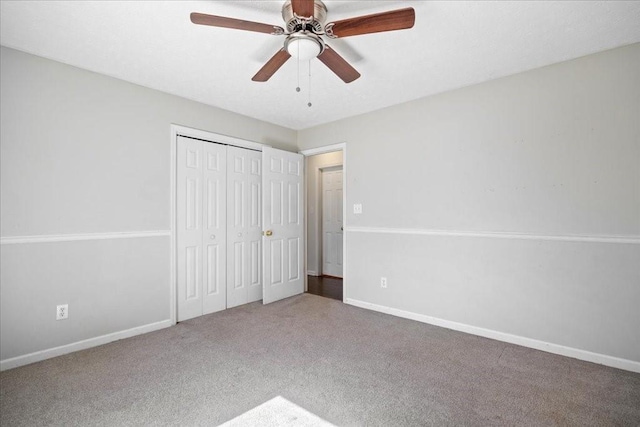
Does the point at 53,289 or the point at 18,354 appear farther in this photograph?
the point at 53,289

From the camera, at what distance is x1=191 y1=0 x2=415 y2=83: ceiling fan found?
164 centimetres

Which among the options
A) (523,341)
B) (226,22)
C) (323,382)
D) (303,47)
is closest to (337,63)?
(303,47)

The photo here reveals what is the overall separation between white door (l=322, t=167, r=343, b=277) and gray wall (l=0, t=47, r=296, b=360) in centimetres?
290

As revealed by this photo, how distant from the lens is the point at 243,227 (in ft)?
12.9

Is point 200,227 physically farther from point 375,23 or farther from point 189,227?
point 375,23

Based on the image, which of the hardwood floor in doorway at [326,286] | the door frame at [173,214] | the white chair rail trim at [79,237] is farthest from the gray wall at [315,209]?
the white chair rail trim at [79,237]

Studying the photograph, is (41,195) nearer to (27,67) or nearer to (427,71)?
(27,67)

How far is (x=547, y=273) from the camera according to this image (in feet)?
8.54

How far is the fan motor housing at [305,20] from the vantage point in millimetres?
1787

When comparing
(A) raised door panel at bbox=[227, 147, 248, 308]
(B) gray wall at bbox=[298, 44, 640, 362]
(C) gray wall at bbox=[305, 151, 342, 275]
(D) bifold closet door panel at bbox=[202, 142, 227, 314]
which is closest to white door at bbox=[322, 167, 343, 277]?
(C) gray wall at bbox=[305, 151, 342, 275]

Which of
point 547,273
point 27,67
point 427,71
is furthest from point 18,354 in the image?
point 547,273

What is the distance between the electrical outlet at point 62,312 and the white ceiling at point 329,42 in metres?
2.04

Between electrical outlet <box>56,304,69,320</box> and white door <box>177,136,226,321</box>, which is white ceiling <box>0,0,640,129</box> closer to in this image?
white door <box>177,136,226,321</box>

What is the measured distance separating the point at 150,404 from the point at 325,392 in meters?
1.08
